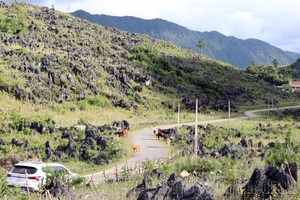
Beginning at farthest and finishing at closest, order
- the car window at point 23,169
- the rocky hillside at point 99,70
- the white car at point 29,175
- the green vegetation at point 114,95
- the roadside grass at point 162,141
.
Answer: the rocky hillside at point 99,70 → the green vegetation at point 114,95 → the roadside grass at point 162,141 → the car window at point 23,169 → the white car at point 29,175

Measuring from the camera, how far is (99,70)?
→ 207ft

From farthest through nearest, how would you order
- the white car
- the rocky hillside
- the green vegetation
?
the rocky hillside
the green vegetation
the white car

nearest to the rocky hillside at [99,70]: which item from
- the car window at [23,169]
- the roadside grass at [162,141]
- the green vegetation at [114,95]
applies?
the green vegetation at [114,95]

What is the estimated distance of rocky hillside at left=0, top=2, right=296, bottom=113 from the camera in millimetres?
50688

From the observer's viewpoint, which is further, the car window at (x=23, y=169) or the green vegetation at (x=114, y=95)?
the green vegetation at (x=114, y=95)

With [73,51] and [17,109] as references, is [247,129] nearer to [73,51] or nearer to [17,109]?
[17,109]

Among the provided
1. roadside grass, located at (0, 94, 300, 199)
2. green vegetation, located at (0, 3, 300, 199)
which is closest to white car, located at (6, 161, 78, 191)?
green vegetation, located at (0, 3, 300, 199)

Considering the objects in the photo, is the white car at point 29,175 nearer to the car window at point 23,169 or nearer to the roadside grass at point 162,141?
the car window at point 23,169

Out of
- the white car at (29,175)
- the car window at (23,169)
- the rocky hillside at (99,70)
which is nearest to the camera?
the white car at (29,175)

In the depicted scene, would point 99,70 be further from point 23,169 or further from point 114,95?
point 23,169

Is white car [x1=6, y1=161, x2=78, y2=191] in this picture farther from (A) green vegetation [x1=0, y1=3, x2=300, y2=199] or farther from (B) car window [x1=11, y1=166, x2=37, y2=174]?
(A) green vegetation [x1=0, y1=3, x2=300, y2=199]

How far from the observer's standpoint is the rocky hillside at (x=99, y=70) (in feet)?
166

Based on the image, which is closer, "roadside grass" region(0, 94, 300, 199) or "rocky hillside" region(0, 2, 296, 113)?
"roadside grass" region(0, 94, 300, 199)

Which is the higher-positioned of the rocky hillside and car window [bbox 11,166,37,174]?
the rocky hillside
